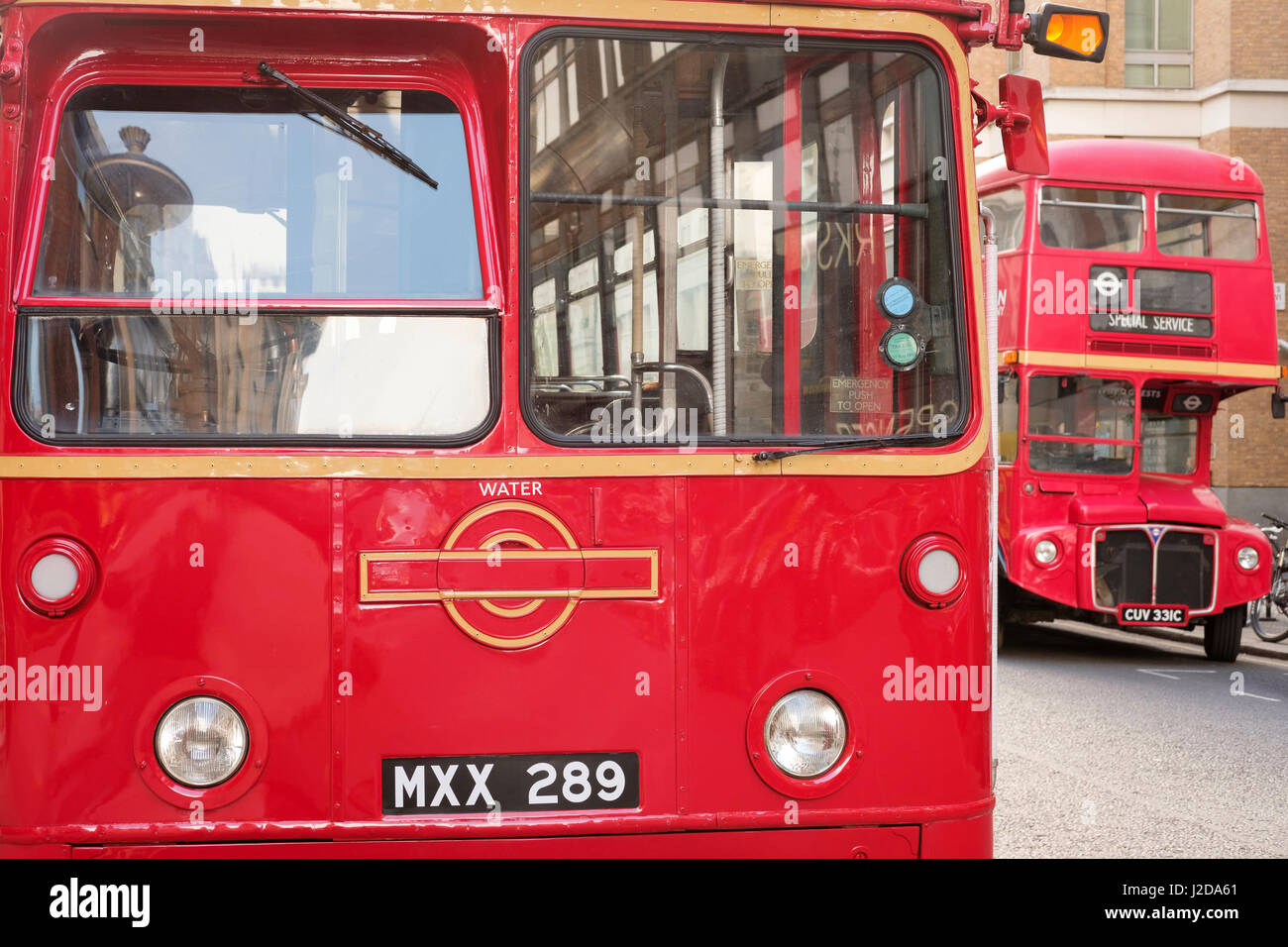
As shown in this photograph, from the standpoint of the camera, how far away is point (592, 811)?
3066 millimetres

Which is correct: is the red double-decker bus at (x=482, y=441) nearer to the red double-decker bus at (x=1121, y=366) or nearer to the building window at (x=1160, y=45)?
the red double-decker bus at (x=1121, y=366)

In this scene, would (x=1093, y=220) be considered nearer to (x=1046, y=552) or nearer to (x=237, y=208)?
(x=1046, y=552)

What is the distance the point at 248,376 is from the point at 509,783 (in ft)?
3.59

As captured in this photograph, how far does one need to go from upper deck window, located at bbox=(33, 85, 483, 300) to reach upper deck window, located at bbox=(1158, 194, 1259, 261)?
424 inches

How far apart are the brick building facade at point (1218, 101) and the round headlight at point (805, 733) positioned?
67.7 ft

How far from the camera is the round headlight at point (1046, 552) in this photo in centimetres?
1180

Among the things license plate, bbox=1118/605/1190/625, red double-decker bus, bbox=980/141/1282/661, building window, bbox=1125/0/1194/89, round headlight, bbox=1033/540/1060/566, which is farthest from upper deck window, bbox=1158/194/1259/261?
building window, bbox=1125/0/1194/89

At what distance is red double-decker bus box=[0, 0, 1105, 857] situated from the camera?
2.97 metres

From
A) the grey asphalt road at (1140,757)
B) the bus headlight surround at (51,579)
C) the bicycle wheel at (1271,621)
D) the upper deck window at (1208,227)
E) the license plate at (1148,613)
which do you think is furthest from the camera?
the bicycle wheel at (1271,621)

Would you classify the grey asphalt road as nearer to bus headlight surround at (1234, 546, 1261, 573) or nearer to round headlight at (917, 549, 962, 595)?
bus headlight surround at (1234, 546, 1261, 573)

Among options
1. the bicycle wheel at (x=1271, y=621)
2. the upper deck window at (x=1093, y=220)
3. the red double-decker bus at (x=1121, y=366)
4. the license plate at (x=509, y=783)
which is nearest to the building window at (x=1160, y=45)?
the red double-decker bus at (x=1121, y=366)

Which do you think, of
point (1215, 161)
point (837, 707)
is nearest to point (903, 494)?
point (837, 707)
